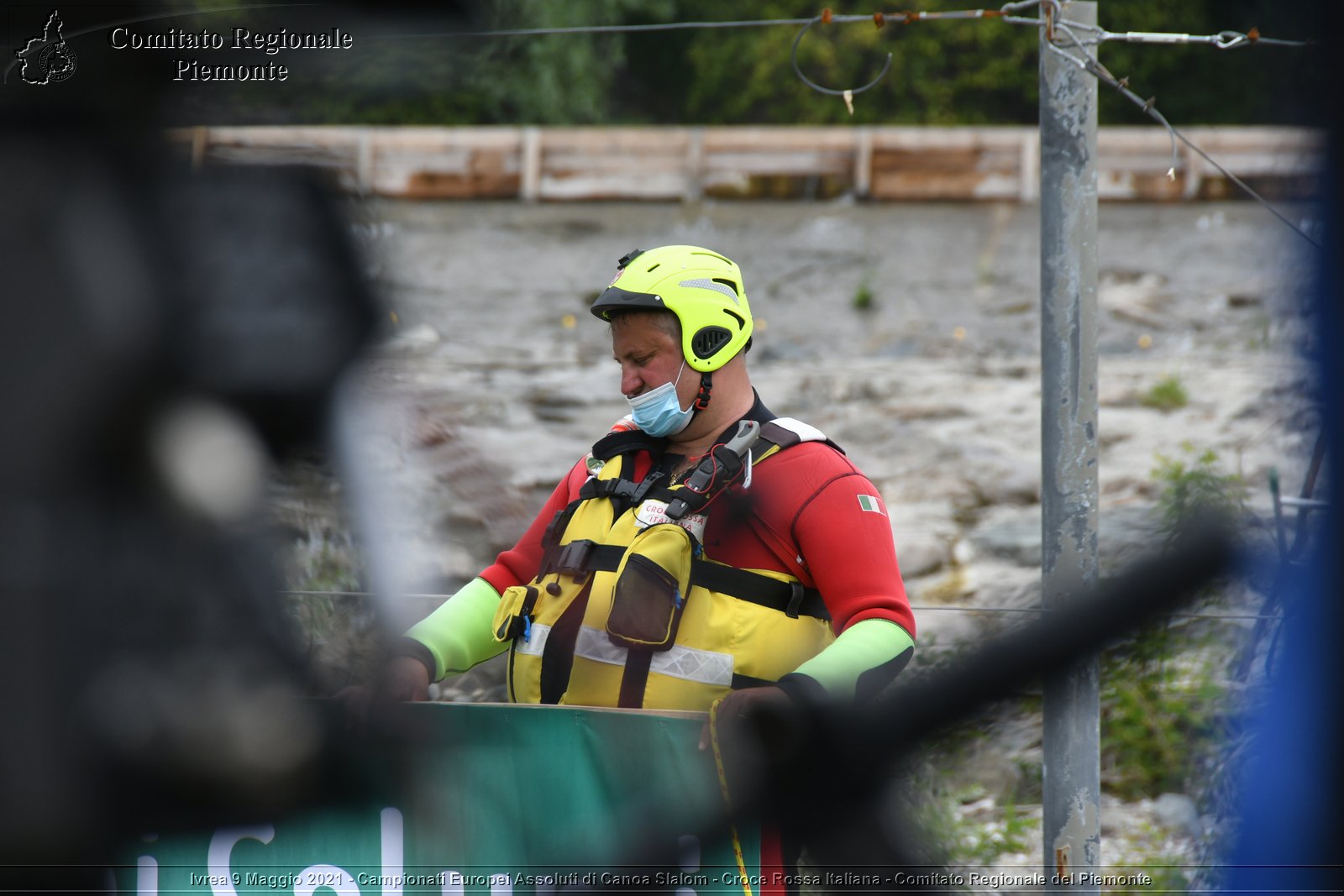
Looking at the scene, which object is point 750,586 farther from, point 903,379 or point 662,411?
point 903,379

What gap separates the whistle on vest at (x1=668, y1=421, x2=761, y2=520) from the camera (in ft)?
8.68

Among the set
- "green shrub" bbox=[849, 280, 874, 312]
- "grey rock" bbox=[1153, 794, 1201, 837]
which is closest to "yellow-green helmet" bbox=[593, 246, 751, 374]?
"grey rock" bbox=[1153, 794, 1201, 837]

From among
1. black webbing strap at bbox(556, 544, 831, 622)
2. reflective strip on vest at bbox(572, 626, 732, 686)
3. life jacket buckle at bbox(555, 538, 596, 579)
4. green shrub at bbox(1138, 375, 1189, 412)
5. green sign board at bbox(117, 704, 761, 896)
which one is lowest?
green sign board at bbox(117, 704, 761, 896)

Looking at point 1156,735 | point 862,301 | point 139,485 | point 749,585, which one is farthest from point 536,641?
point 862,301

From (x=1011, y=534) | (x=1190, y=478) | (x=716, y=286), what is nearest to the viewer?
(x=716, y=286)

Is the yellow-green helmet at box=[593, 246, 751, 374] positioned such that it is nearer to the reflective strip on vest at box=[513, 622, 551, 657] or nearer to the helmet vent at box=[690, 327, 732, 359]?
the helmet vent at box=[690, 327, 732, 359]

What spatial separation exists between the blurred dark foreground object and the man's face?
148cm

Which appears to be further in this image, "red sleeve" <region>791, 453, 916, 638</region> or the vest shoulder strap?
the vest shoulder strap

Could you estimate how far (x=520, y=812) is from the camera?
260cm

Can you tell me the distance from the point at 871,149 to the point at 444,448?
14.4 m

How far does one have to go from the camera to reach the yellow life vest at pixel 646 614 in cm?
256

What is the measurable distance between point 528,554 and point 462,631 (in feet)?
0.78

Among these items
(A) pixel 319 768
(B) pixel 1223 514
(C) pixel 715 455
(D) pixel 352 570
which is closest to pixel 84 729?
(A) pixel 319 768

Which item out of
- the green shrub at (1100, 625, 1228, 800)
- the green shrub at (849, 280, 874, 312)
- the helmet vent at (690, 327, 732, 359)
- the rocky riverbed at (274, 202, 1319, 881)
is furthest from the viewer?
the green shrub at (849, 280, 874, 312)
